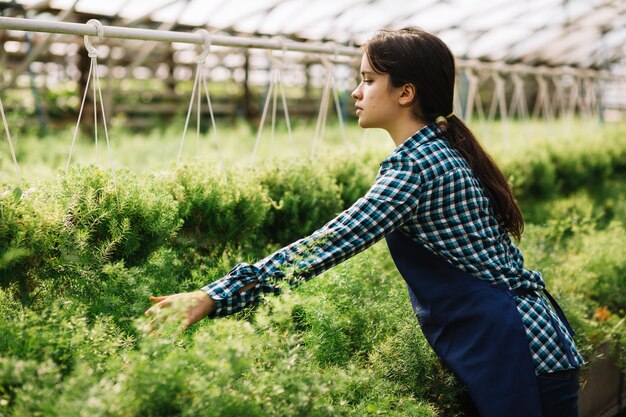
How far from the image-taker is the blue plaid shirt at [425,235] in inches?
64.6

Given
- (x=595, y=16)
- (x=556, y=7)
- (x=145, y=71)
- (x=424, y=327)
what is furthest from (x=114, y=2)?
(x=595, y=16)

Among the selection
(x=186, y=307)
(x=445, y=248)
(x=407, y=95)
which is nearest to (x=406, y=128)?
(x=407, y=95)

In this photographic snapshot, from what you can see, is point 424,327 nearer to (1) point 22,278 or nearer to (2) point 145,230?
(2) point 145,230

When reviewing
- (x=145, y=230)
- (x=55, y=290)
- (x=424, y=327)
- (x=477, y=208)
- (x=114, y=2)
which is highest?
(x=114, y=2)

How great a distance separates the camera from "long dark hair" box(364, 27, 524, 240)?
1797 mm

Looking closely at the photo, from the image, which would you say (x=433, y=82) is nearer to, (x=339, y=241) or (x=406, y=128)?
(x=406, y=128)

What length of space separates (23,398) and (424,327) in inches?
43.1

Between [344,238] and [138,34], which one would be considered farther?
[138,34]

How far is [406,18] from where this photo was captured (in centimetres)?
1018

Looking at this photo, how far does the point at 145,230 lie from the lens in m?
1.99

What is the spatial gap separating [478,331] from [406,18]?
914cm

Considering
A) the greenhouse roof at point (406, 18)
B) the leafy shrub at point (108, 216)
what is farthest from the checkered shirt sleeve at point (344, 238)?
the greenhouse roof at point (406, 18)

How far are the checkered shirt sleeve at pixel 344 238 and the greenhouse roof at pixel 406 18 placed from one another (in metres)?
4.78

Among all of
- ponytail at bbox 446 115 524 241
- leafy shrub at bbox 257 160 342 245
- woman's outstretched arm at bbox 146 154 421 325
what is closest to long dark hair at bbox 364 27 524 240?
ponytail at bbox 446 115 524 241
